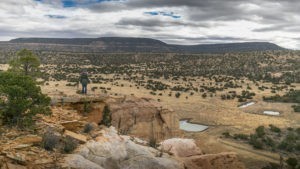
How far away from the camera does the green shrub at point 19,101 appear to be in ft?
53.5

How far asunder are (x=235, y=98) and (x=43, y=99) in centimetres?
4396

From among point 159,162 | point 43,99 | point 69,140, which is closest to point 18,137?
point 69,140

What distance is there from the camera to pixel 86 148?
48.1 ft

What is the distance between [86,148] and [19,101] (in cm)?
400

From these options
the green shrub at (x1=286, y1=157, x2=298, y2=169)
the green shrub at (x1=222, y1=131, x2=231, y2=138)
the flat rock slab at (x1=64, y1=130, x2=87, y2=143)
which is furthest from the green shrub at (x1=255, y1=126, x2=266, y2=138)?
the flat rock slab at (x1=64, y1=130, x2=87, y2=143)

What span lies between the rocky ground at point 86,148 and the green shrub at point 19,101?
60 centimetres

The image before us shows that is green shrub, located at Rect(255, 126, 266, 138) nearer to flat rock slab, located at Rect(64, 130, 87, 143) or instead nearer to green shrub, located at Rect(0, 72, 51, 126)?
green shrub, located at Rect(0, 72, 51, 126)

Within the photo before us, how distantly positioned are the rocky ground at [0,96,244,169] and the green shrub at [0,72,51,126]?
23.5 inches

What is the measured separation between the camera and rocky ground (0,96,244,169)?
13.1 metres

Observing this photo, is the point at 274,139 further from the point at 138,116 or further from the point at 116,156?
the point at 116,156

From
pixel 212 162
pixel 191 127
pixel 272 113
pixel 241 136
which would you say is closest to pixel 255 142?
pixel 241 136

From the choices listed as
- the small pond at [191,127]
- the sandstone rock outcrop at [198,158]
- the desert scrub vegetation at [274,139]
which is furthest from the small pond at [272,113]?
the sandstone rock outcrop at [198,158]

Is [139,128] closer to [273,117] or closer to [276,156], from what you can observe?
[276,156]

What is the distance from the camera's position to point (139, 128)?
26.0m
